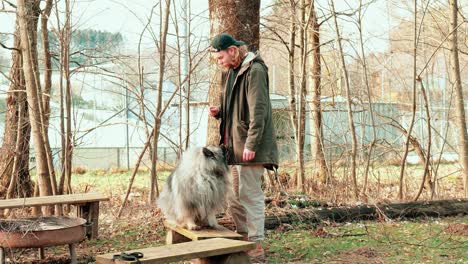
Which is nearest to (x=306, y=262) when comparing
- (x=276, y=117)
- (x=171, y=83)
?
(x=171, y=83)

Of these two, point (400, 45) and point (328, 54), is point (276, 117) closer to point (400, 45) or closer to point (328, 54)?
point (328, 54)

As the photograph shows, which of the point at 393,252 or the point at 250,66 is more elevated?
the point at 250,66

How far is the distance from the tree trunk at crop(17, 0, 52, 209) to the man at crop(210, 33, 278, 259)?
9.07 feet

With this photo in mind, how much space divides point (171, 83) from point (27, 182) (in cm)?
284

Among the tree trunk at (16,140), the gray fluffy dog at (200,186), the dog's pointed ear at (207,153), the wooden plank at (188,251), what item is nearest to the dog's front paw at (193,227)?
the gray fluffy dog at (200,186)

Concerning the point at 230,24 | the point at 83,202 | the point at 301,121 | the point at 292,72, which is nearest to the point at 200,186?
the point at 83,202

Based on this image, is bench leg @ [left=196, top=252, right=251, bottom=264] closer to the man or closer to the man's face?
the man

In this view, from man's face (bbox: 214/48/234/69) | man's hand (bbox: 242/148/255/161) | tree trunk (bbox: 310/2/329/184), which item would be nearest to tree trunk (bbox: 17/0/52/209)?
man's face (bbox: 214/48/234/69)

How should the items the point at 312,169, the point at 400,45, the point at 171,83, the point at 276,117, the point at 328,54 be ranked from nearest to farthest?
the point at 171,83 → the point at 312,169 → the point at 276,117 → the point at 328,54 → the point at 400,45

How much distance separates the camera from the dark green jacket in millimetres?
5184

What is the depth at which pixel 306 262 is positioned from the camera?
18.0 feet

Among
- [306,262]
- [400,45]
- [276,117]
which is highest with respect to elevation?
[400,45]

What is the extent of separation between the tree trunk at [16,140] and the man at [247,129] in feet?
14.2

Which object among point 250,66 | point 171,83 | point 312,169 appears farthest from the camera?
point 312,169
